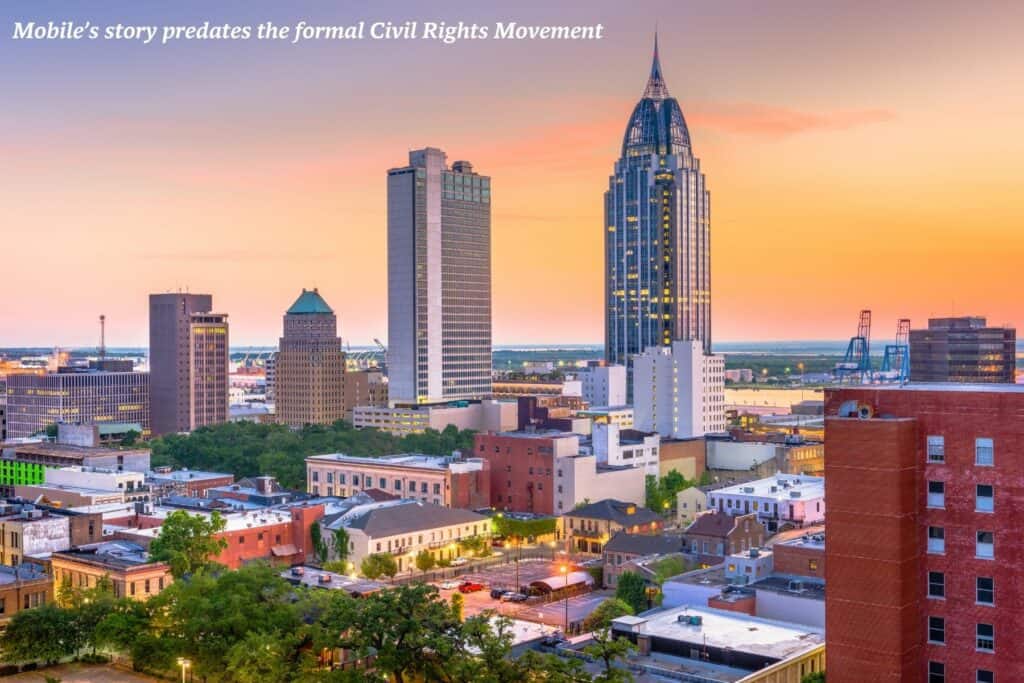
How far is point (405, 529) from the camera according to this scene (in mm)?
97125

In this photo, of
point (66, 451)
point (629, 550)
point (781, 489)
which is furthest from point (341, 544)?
point (66, 451)

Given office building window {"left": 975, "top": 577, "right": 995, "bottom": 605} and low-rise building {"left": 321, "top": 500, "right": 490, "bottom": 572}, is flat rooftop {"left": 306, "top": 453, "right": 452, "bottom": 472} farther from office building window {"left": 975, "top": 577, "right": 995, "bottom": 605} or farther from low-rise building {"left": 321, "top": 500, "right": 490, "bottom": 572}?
office building window {"left": 975, "top": 577, "right": 995, "bottom": 605}

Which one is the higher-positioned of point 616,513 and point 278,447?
point 278,447

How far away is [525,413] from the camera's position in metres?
197

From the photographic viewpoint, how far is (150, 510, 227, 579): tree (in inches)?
2889

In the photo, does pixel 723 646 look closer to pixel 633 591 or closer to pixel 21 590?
pixel 633 591

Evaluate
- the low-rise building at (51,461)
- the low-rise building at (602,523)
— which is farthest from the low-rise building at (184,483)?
the low-rise building at (602,523)

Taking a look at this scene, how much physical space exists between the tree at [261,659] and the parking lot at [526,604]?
2033 centimetres

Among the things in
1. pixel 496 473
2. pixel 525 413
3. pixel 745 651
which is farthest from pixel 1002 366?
pixel 745 651

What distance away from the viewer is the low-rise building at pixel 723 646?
169 feet

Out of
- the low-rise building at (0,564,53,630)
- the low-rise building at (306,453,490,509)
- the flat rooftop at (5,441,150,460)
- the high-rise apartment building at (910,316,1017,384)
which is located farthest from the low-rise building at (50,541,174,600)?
the high-rise apartment building at (910,316,1017,384)

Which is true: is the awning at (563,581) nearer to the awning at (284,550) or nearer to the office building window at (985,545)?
the awning at (284,550)

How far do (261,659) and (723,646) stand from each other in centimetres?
2062

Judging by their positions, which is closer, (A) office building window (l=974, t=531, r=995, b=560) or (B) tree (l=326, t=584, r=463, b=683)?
(A) office building window (l=974, t=531, r=995, b=560)
